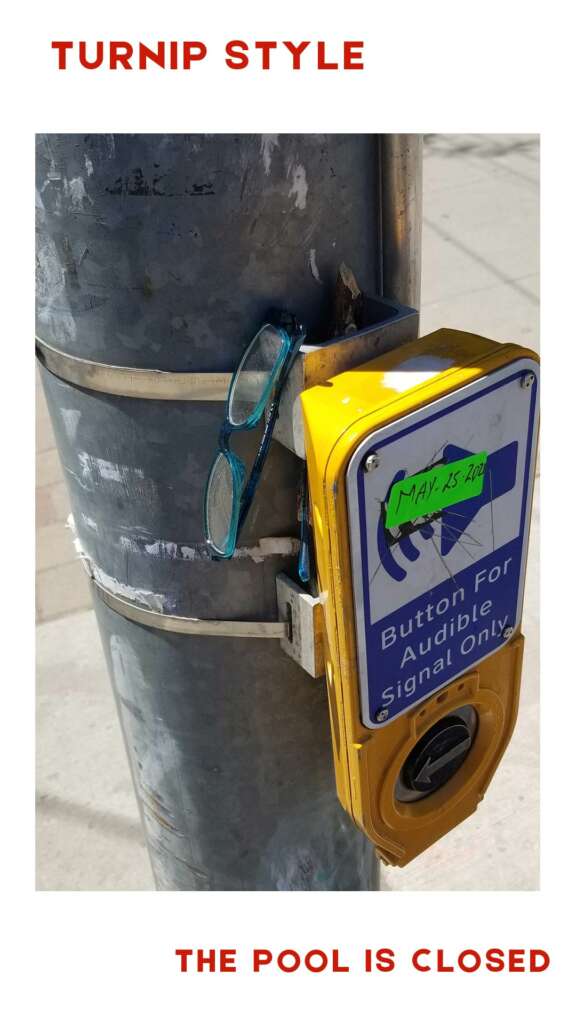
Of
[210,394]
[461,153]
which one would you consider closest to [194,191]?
[210,394]

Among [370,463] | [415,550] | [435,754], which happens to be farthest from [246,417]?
[435,754]

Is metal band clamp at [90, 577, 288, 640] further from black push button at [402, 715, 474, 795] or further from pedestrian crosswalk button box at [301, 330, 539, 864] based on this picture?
black push button at [402, 715, 474, 795]

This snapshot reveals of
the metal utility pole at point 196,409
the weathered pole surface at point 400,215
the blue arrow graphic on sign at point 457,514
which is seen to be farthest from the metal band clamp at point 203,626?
the weathered pole surface at point 400,215

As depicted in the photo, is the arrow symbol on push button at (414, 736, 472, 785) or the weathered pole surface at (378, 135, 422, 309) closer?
the weathered pole surface at (378, 135, 422, 309)

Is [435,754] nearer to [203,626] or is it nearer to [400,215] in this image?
[203,626]

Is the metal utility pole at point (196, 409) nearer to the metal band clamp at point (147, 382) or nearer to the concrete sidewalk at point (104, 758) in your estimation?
the metal band clamp at point (147, 382)

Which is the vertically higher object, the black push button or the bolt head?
the bolt head

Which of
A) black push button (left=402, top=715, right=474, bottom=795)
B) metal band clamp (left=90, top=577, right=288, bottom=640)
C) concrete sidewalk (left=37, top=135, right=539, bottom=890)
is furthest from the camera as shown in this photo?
concrete sidewalk (left=37, top=135, right=539, bottom=890)

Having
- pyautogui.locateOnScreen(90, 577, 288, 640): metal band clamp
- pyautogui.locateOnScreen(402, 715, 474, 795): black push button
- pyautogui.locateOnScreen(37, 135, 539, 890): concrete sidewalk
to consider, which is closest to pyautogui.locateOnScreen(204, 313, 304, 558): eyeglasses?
pyautogui.locateOnScreen(90, 577, 288, 640): metal band clamp

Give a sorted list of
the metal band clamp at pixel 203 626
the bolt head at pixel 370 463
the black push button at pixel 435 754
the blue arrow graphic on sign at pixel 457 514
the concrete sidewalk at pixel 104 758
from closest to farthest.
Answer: the bolt head at pixel 370 463 → the blue arrow graphic on sign at pixel 457 514 → the metal band clamp at pixel 203 626 → the black push button at pixel 435 754 → the concrete sidewalk at pixel 104 758

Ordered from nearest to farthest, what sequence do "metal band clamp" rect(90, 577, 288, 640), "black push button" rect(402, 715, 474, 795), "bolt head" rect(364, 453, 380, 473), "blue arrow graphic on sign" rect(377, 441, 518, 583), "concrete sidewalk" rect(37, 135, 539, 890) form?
"bolt head" rect(364, 453, 380, 473) → "blue arrow graphic on sign" rect(377, 441, 518, 583) → "metal band clamp" rect(90, 577, 288, 640) → "black push button" rect(402, 715, 474, 795) → "concrete sidewalk" rect(37, 135, 539, 890)
